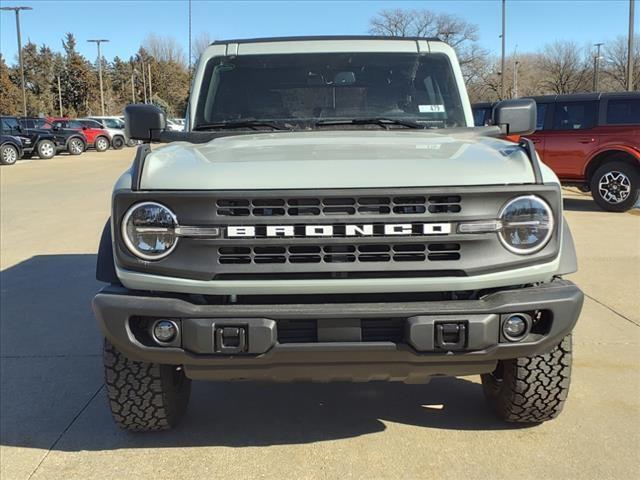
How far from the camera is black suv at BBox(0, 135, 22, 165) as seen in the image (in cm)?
2353

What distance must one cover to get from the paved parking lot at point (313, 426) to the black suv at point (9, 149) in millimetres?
20797

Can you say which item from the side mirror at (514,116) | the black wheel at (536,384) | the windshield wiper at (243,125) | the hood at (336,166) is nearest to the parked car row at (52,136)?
the windshield wiper at (243,125)

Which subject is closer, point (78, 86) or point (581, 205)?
point (581, 205)

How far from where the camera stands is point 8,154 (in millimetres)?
23797

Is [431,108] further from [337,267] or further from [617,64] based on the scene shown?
[617,64]

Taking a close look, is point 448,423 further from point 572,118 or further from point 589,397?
point 572,118

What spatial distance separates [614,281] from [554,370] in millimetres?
3727

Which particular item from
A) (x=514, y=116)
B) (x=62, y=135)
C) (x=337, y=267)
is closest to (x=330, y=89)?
(x=514, y=116)

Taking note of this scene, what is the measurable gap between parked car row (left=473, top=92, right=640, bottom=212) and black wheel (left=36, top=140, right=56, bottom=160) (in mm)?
21721

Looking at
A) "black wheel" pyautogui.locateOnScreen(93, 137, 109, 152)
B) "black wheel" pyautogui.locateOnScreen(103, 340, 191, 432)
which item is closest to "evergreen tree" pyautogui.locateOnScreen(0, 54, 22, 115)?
"black wheel" pyautogui.locateOnScreen(93, 137, 109, 152)

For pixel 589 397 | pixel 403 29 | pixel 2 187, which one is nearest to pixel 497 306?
pixel 589 397

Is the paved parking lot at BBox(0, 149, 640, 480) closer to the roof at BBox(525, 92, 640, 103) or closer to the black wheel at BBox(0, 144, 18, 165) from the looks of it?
the roof at BBox(525, 92, 640, 103)

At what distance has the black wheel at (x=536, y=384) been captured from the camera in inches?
120

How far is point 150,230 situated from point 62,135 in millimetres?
29688
